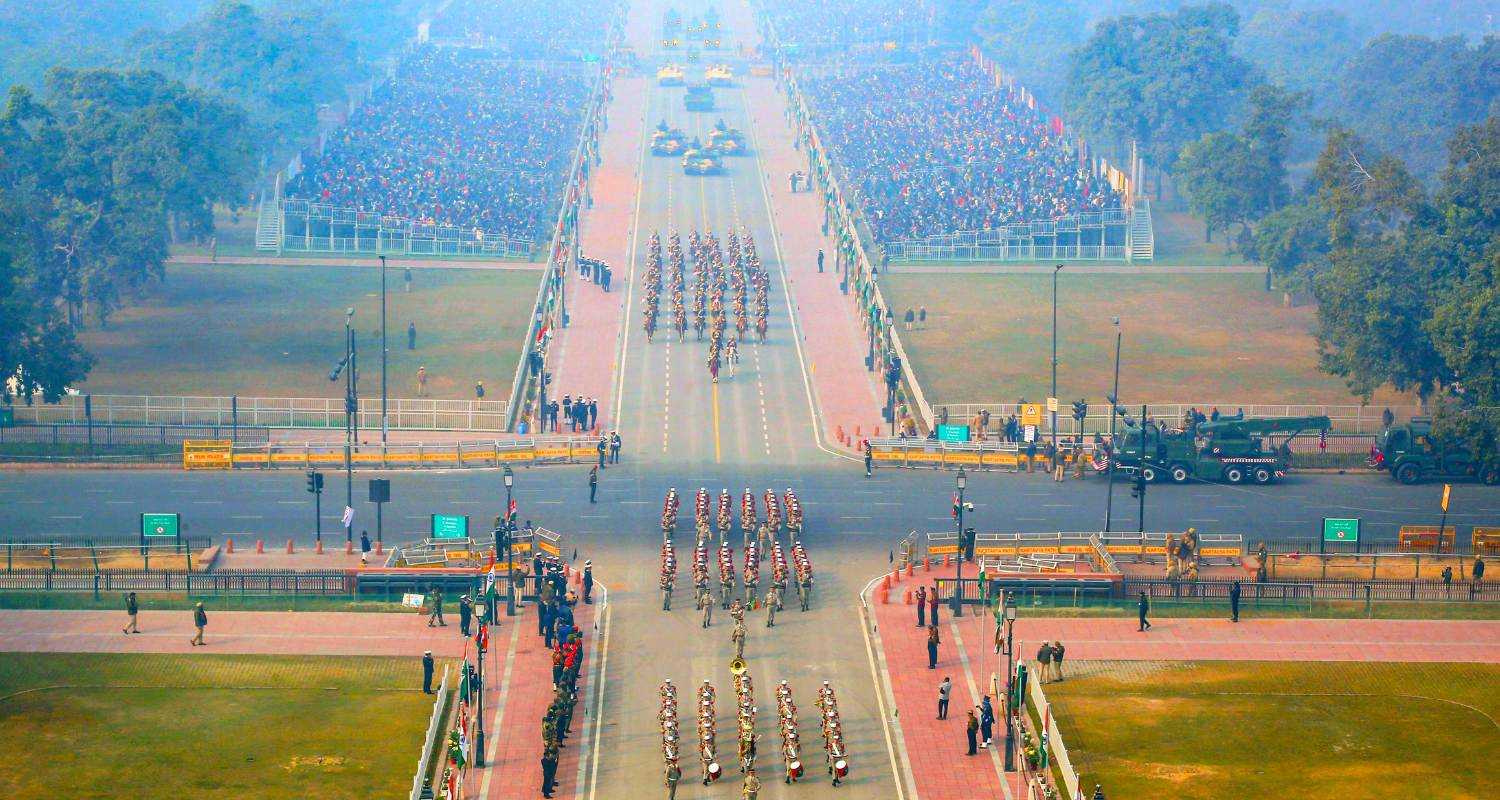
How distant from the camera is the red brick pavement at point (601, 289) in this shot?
98.2m

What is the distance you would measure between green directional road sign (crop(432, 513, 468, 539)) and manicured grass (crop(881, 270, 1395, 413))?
28.4 m

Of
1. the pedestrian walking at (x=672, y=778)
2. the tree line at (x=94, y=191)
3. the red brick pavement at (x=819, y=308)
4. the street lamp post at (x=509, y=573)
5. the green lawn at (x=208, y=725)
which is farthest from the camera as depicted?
the red brick pavement at (x=819, y=308)

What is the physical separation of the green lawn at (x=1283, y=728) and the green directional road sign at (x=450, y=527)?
20610 mm

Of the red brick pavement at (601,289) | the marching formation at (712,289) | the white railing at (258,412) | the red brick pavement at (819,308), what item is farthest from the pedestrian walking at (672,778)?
the marching formation at (712,289)

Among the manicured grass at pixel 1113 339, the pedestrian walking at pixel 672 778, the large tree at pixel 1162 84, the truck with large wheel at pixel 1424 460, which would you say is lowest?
the pedestrian walking at pixel 672 778

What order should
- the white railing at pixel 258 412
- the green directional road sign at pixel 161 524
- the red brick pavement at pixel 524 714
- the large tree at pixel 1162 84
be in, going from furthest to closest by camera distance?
the large tree at pixel 1162 84
the white railing at pixel 258 412
the green directional road sign at pixel 161 524
the red brick pavement at pixel 524 714

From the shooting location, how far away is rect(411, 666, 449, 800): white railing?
5244 cm

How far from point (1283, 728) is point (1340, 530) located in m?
15.8

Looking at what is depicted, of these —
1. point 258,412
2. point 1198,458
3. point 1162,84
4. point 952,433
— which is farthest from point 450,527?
point 1162,84

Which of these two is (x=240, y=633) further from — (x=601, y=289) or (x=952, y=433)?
(x=601, y=289)

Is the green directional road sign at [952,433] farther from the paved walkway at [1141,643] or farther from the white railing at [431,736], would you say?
the white railing at [431,736]

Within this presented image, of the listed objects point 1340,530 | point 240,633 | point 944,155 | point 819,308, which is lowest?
point 240,633

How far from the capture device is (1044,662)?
206 ft

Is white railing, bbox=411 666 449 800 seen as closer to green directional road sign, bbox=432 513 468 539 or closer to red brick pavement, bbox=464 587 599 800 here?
red brick pavement, bbox=464 587 599 800
